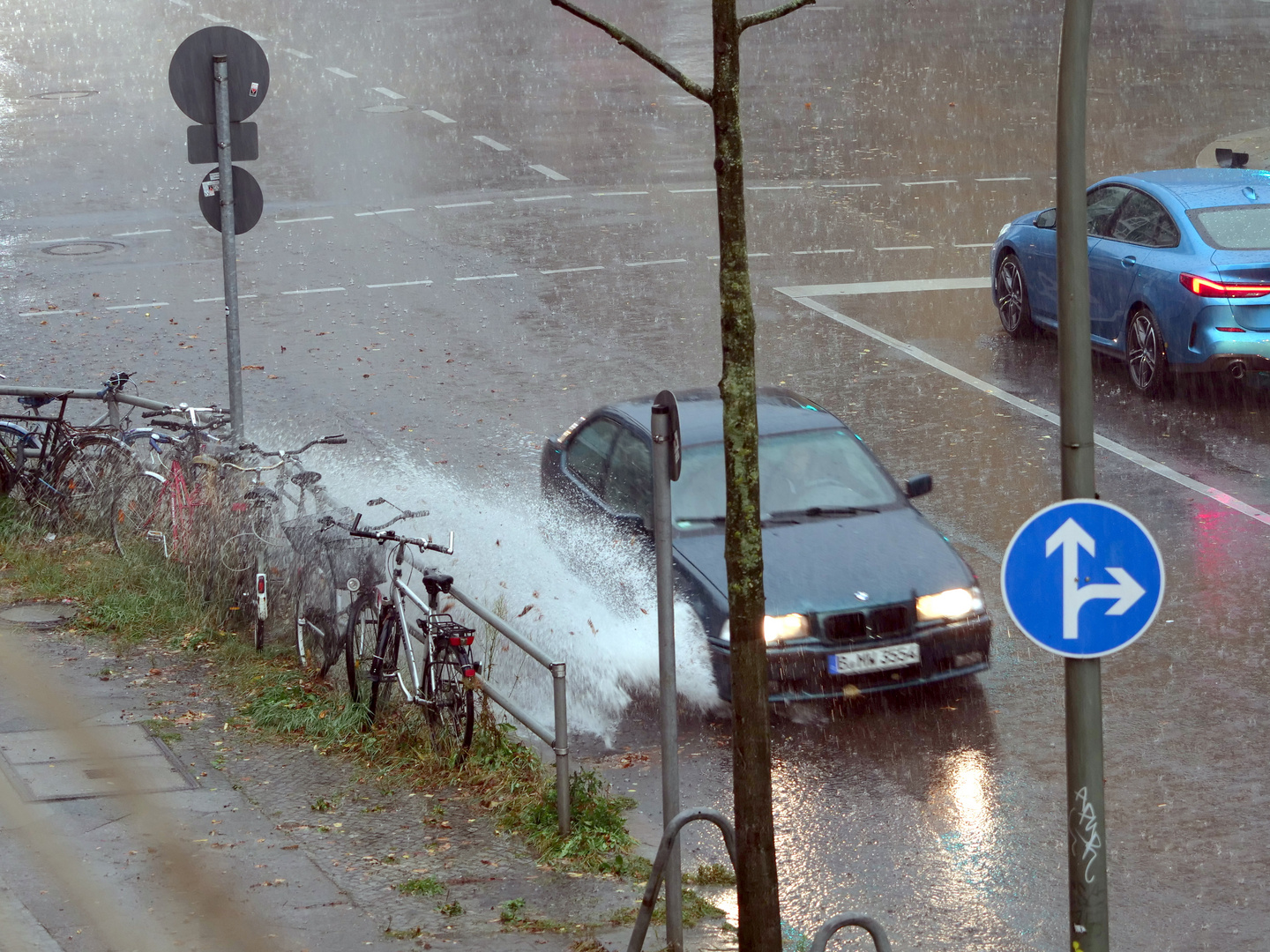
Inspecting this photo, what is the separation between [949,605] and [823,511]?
1051 mm

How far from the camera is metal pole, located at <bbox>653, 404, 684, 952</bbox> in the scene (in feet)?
20.6

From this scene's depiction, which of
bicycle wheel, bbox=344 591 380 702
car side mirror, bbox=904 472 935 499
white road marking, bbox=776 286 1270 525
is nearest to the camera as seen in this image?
bicycle wheel, bbox=344 591 380 702

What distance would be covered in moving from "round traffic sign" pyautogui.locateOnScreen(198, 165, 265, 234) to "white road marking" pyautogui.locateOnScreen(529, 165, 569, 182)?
40.9 feet

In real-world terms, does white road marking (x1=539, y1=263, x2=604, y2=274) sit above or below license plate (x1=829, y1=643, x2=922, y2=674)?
above

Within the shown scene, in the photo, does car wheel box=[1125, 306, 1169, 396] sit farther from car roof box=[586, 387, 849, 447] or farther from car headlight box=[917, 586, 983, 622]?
car headlight box=[917, 586, 983, 622]

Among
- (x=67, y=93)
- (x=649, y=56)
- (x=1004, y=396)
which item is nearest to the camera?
(x=649, y=56)

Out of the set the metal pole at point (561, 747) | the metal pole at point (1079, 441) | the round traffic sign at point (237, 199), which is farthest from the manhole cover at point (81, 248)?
the metal pole at point (1079, 441)

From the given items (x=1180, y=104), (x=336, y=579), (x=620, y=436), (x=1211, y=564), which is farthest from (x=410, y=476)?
(x=1180, y=104)

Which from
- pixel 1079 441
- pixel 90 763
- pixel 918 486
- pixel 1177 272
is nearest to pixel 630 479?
pixel 918 486

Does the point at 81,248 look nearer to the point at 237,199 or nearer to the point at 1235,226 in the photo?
the point at 237,199

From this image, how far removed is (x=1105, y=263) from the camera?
15.2m

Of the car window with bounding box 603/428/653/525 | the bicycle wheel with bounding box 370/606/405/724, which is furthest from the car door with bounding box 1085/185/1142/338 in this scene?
the bicycle wheel with bounding box 370/606/405/724

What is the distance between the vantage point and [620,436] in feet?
34.8

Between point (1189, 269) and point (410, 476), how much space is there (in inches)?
260
